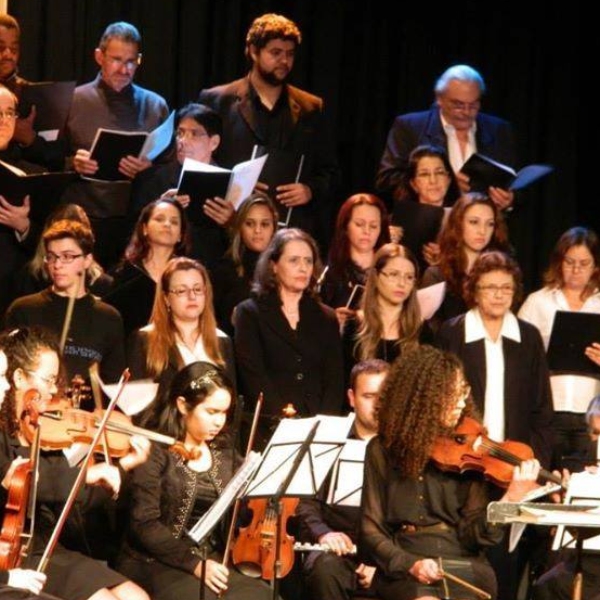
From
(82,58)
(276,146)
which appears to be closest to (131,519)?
(276,146)

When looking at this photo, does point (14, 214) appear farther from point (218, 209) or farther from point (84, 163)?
point (218, 209)

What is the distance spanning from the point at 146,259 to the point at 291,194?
0.93 m

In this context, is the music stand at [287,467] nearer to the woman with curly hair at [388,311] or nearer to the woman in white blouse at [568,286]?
the woman with curly hair at [388,311]

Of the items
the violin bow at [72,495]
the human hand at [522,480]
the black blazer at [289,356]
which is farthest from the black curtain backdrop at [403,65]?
the violin bow at [72,495]

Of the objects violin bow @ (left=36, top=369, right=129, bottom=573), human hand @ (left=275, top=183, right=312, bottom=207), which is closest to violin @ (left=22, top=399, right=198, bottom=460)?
violin bow @ (left=36, top=369, right=129, bottom=573)

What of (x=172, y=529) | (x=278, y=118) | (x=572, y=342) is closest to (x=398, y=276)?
(x=572, y=342)

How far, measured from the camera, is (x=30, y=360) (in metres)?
5.34

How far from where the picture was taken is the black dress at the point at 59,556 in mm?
5164

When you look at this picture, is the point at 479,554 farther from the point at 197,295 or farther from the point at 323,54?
the point at 323,54

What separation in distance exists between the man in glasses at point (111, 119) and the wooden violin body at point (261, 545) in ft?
6.92

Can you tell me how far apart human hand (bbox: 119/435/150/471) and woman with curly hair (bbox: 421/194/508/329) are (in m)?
2.04

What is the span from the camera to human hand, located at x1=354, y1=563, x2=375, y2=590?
224 inches

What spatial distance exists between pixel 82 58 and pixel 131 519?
3.46 metres

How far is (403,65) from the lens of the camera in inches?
359
